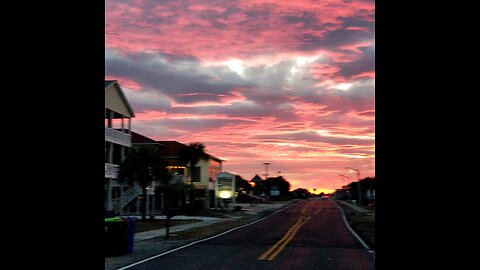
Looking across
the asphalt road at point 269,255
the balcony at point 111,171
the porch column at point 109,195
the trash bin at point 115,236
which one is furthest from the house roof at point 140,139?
the trash bin at point 115,236

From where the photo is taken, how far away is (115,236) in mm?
19281

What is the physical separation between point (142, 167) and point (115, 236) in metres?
23.9

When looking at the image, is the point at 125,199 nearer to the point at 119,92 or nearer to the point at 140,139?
the point at 119,92

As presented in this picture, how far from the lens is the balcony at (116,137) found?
153ft

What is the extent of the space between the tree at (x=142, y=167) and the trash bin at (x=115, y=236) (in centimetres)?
2322

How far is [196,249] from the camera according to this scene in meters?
21.5

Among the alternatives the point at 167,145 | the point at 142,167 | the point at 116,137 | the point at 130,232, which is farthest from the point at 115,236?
the point at 167,145
